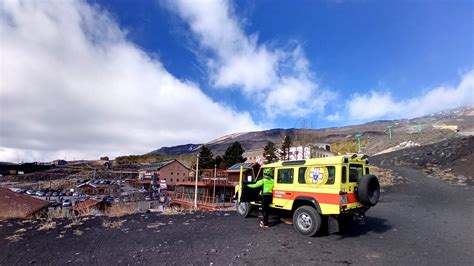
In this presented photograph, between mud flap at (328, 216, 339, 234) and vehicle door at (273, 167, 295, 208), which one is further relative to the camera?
vehicle door at (273, 167, 295, 208)

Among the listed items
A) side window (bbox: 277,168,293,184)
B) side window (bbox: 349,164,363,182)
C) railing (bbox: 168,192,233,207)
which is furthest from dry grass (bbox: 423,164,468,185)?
railing (bbox: 168,192,233,207)

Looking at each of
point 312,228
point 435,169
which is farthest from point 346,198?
point 435,169

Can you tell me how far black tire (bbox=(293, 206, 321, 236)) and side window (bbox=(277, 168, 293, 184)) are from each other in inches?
46.6

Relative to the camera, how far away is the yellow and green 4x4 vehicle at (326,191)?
8.81 meters

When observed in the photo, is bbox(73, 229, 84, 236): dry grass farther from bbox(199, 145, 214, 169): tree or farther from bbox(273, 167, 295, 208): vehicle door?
bbox(199, 145, 214, 169): tree

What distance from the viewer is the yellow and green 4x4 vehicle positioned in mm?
8812

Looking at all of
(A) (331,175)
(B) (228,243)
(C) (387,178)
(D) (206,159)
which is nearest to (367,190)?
(A) (331,175)

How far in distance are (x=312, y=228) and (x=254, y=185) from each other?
292 centimetres

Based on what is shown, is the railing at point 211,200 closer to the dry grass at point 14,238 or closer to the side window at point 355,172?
the side window at point 355,172

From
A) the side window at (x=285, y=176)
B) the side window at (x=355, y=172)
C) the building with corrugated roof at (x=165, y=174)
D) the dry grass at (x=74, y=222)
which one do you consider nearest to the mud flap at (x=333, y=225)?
the side window at (x=355, y=172)

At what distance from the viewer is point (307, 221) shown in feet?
30.3

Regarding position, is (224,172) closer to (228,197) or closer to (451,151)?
(228,197)

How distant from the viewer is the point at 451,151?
33.8m

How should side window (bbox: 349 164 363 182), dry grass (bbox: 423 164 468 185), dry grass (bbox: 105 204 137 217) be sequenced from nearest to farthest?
side window (bbox: 349 164 363 182) < dry grass (bbox: 105 204 137 217) < dry grass (bbox: 423 164 468 185)
